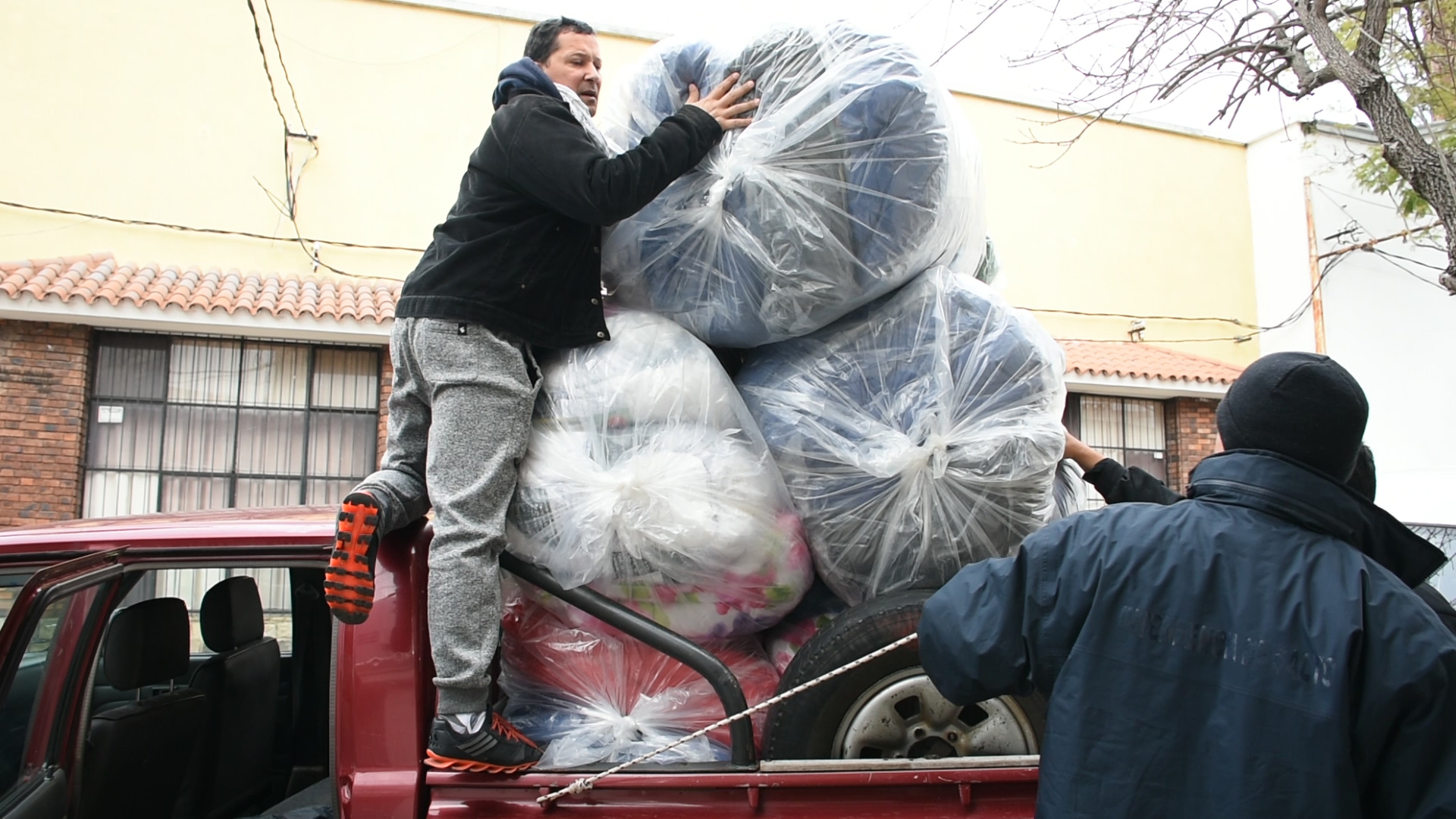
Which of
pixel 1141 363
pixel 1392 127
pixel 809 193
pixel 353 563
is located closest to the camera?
pixel 353 563

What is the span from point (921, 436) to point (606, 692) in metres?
0.81

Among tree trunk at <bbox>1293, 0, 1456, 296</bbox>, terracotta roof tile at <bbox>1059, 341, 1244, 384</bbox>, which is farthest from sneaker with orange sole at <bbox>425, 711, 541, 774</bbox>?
terracotta roof tile at <bbox>1059, 341, 1244, 384</bbox>

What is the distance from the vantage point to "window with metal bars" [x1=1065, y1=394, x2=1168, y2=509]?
1093 cm

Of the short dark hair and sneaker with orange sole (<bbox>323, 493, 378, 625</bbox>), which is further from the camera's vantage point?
the short dark hair

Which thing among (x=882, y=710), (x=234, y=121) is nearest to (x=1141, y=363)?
(x=234, y=121)

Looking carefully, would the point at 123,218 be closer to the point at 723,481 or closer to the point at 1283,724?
the point at 723,481

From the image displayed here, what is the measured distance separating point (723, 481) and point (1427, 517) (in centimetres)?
1238

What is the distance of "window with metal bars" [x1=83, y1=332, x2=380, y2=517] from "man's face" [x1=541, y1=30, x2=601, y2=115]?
6834 millimetres

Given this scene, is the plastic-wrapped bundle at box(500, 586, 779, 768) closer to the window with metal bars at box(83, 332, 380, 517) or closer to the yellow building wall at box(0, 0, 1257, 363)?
the window with metal bars at box(83, 332, 380, 517)

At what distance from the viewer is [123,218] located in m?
8.77

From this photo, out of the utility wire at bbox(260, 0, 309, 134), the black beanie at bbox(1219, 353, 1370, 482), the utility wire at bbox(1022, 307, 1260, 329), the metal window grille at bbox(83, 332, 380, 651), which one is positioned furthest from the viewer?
the utility wire at bbox(1022, 307, 1260, 329)

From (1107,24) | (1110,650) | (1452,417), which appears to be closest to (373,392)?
(1107,24)

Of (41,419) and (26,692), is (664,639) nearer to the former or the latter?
(26,692)

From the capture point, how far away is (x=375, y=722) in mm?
1787
